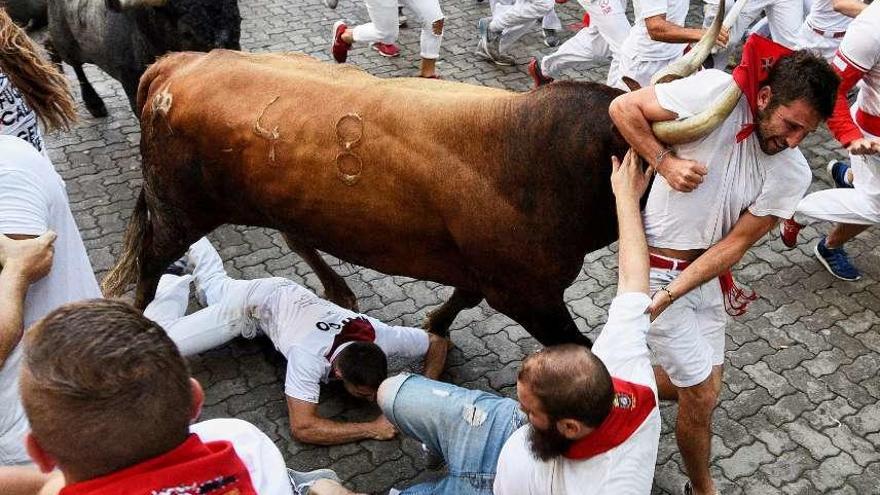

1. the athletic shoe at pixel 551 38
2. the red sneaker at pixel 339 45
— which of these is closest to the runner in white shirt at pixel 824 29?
the athletic shoe at pixel 551 38

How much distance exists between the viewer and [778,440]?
14.3 feet

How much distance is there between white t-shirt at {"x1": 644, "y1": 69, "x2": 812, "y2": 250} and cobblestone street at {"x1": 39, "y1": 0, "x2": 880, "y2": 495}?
1.50 metres

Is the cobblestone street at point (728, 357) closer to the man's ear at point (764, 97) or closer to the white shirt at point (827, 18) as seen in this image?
the white shirt at point (827, 18)

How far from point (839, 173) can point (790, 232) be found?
0.96 metres

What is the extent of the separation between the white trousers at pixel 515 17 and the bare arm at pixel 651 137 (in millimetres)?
4854

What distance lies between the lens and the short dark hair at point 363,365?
13.2 ft

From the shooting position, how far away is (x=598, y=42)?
23.1ft

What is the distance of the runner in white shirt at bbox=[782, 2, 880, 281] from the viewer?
4676 mm

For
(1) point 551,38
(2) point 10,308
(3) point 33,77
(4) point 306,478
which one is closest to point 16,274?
(2) point 10,308

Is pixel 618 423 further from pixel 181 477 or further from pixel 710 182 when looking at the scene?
pixel 181 477

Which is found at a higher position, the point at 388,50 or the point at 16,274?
the point at 16,274

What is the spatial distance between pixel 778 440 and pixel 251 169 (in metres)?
2.98

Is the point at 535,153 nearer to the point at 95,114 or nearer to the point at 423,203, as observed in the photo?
the point at 423,203

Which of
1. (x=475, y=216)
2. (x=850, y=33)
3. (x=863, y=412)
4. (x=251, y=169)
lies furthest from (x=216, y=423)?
(x=850, y=33)
